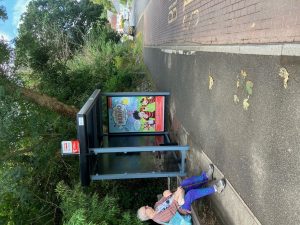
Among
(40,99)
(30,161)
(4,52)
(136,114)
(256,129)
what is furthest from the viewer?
(40,99)

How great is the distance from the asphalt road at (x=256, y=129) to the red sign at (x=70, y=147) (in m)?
2.19

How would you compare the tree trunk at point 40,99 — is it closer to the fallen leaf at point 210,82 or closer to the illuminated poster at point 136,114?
the illuminated poster at point 136,114

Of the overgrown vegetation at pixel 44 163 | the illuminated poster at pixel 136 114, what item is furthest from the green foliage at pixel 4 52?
the illuminated poster at pixel 136 114

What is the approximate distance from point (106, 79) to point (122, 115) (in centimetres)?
748

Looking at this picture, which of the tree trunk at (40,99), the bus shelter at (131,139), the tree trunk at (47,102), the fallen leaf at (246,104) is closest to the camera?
the fallen leaf at (246,104)

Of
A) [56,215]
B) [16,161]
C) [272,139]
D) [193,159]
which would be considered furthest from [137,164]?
[272,139]

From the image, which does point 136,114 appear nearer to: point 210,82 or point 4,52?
point 210,82

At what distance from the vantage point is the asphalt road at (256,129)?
9.36 ft

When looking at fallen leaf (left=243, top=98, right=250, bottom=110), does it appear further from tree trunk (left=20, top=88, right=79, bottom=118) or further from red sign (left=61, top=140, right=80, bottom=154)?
tree trunk (left=20, top=88, right=79, bottom=118)

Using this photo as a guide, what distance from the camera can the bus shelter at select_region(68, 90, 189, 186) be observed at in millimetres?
6199

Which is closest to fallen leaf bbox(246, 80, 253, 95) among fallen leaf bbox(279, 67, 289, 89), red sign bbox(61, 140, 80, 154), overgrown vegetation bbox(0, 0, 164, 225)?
fallen leaf bbox(279, 67, 289, 89)

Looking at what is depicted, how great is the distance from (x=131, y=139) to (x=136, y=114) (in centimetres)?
61

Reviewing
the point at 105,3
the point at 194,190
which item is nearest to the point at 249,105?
the point at 194,190

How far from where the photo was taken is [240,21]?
3984mm
